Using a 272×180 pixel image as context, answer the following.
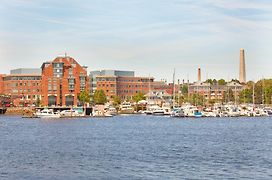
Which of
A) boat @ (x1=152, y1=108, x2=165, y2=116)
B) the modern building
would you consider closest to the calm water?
boat @ (x1=152, y1=108, x2=165, y2=116)

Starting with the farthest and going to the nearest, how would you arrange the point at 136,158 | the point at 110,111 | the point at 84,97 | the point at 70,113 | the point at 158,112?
1. the point at 84,97
2. the point at 158,112
3. the point at 110,111
4. the point at 70,113
5. the point at 136,158

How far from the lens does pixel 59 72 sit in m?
198

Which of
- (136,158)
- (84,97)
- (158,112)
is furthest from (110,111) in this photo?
(136,158)

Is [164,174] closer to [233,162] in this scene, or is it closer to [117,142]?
[233,162]

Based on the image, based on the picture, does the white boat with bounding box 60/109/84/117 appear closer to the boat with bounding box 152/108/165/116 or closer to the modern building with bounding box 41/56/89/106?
the boat with bounding box 152/108/165/116

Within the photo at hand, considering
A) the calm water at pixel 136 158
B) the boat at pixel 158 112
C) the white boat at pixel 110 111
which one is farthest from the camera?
the boat at pixel 158 112

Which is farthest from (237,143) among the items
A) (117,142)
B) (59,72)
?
(59,72)

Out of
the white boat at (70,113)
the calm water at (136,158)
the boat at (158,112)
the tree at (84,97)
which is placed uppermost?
the tree at (84,97)

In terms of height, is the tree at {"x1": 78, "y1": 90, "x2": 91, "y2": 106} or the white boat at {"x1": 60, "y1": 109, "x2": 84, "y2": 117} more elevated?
the tree at {"x1": 78, "y1": 90, "x2": 91, "y2": 106}

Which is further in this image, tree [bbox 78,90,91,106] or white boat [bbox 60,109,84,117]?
Result: tree [bbox 78,90,91,106]

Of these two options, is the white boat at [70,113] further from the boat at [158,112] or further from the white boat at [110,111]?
the boat at [158,112]

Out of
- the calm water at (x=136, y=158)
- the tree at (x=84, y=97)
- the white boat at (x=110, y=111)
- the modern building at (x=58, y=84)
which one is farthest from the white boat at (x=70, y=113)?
the calm water at (x=136, y=158)

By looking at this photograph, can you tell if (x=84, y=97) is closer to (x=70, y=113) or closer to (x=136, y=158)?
(x=70, y=113)

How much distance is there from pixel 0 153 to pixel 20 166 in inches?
460
